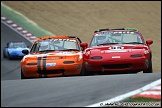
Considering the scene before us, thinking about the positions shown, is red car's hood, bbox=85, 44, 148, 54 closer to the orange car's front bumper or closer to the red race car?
the red race car

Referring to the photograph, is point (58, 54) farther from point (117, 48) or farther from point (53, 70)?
point (117, 48)

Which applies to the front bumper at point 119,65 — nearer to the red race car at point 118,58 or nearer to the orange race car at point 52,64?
the red race car at point 118,58

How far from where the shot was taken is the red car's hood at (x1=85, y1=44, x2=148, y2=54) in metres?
12.7

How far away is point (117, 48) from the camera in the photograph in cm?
1291

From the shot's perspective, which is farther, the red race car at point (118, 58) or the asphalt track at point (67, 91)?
the red race car at point (118, 58)

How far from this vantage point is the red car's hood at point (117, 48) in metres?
12.7

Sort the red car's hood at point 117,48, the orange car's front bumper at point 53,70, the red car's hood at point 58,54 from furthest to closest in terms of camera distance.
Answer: the red car's hood at point 58,54 → the orange car's front bumper at point 53,70 → the red car's hood at point 117,48

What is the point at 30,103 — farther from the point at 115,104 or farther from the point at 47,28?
the point at 47,28

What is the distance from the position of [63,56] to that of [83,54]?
21.7 inches

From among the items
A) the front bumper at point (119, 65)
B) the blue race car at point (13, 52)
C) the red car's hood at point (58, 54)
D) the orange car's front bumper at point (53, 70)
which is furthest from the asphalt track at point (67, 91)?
the blue race car at point (13, 52)

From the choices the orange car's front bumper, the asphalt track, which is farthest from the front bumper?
the asphalt track

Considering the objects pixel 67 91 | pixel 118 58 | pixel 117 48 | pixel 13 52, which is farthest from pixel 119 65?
pixel 13 52

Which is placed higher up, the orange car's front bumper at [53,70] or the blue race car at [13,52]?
the blue race car at [13,52]

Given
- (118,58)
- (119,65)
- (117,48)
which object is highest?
(117,48)
